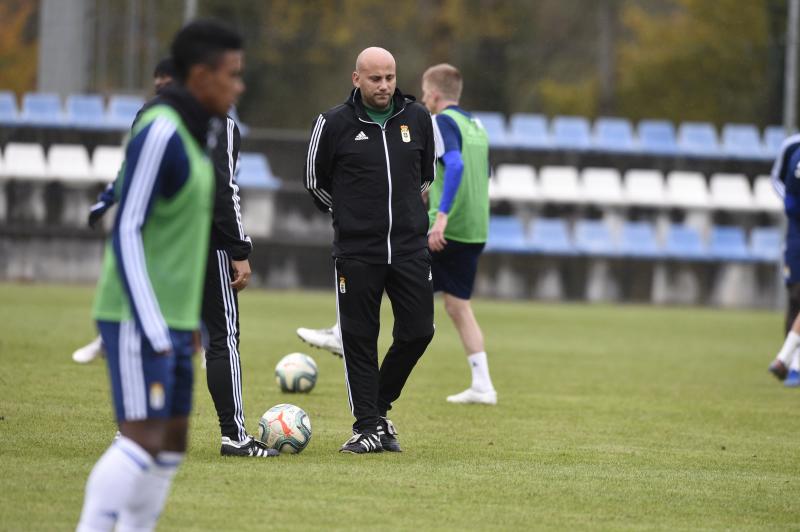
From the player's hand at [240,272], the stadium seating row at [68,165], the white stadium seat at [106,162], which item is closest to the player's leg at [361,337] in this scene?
the player's hand at [240,272]

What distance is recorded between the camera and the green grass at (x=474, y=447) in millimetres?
6418

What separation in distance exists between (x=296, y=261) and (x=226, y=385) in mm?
16763

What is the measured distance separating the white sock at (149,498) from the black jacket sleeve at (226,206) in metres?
2.72

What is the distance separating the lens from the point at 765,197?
26516 millimetres

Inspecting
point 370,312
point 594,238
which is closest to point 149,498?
point 370,312

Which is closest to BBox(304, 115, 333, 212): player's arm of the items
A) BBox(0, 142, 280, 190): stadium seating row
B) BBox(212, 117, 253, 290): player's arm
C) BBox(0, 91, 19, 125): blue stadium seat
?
BBox(212, 117, 253, 290): player's arm

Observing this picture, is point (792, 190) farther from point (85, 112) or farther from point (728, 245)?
point (85, 112)

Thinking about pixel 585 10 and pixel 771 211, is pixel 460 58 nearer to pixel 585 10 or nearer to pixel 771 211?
pixel 585 10

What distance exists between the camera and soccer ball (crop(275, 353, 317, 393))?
36.1 feet

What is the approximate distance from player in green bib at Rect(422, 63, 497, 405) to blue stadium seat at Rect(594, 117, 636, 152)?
53.1 feet

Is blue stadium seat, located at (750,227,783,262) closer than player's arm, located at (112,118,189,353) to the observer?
No

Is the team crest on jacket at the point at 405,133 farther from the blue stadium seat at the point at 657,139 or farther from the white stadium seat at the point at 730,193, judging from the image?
the blue stadium seat at the point at 657,139

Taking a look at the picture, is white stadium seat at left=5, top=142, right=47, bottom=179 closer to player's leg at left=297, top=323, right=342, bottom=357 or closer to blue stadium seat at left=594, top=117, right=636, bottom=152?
blue stadium seat at left=594, top=117, right=636, bottom=152

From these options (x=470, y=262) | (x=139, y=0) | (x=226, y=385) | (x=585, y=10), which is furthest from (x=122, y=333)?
(x=585, y=10)
